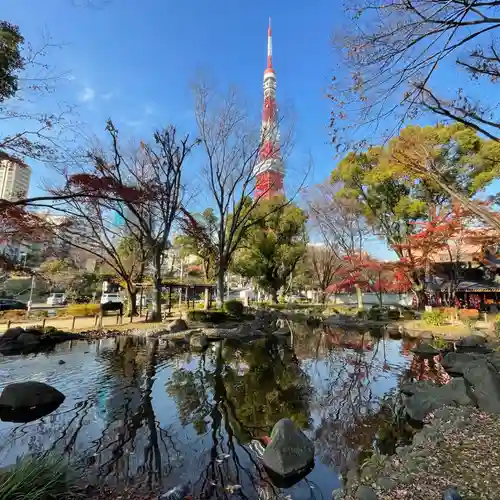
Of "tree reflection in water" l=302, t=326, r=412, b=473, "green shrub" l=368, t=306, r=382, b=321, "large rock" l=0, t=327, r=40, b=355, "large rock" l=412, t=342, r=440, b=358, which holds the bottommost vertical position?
"tree reflection in water" l=302, t=326, r=412, b=473

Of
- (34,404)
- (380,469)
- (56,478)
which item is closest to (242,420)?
Result: (380,469)

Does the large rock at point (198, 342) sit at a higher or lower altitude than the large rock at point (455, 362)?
higher

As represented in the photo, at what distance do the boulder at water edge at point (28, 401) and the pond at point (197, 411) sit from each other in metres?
0.26

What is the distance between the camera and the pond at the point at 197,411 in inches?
146

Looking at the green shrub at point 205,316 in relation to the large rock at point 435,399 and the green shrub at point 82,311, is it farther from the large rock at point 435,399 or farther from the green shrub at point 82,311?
the large rock at point 435,399

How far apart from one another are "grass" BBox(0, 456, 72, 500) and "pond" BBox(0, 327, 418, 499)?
2.42 ft

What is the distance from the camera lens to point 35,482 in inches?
99.3

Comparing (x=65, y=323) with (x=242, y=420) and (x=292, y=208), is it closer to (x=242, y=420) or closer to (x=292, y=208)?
(x=242, y=420)

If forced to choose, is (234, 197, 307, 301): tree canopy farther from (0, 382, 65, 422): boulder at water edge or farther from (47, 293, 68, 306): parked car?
(0, 382, 65, 422): boulder at water edge

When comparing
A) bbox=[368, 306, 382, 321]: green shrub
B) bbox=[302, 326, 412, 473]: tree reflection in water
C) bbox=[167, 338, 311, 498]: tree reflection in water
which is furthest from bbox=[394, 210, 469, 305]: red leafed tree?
bbox=[167, 338, 311, 498]: tree reflection in water

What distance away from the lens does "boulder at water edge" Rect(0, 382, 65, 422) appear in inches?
207

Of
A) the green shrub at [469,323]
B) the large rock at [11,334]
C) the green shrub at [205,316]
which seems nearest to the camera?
the large rock at [11,334]

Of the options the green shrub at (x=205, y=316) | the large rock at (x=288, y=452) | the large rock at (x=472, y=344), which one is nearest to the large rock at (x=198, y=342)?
the green shrub at (x=205, y=316)

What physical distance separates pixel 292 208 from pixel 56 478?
25.5m
